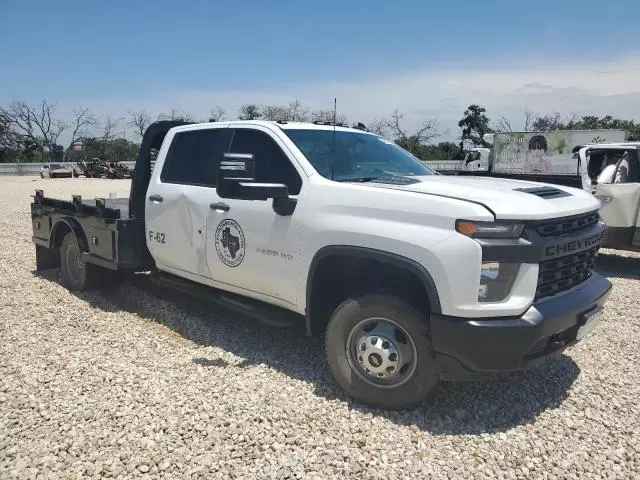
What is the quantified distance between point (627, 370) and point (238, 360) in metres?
3.12

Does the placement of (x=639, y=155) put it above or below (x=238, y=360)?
above

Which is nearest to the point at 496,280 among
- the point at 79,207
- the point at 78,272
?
the point at 79,207

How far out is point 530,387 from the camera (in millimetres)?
3945

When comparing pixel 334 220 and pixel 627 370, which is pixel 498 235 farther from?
pixel 627 370

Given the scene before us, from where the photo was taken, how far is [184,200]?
476 centimetres

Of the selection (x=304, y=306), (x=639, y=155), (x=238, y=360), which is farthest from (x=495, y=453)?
(x=639, y=155)

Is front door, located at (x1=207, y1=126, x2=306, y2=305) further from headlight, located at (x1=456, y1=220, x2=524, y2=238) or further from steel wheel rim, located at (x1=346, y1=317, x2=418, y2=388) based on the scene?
headlight, located at (x1=456, y1=220, x2=524, y2=238)

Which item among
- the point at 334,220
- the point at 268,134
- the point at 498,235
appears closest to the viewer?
the point at 498,235

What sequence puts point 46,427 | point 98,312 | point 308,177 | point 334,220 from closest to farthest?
point 46,427, point 334,220, point 308,177, point 98,312

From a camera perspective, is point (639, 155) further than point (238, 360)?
Yes

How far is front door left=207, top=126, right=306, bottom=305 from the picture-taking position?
3932mm

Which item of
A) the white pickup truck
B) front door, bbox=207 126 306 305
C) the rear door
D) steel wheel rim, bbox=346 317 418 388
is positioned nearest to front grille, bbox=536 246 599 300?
the white pickup truck

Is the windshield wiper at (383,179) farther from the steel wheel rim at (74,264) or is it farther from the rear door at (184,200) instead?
the steel wheel rim at (74,264)

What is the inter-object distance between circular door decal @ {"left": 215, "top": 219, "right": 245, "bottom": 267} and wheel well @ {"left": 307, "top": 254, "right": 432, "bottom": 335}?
78 cm
